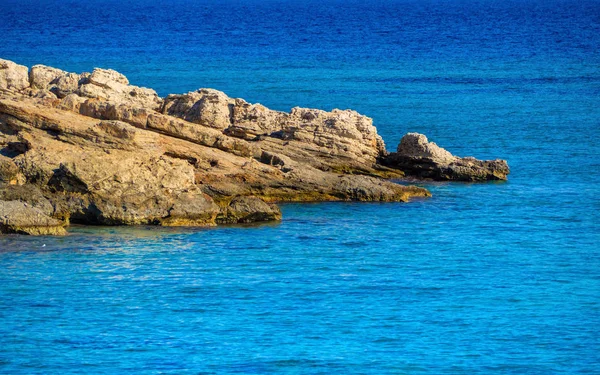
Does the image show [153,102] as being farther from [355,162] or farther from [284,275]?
[284,275]

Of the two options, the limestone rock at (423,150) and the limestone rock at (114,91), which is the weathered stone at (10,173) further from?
the limestone rock at (423,150)

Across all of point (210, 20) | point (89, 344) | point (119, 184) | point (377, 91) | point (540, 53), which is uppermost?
point (210, 20)

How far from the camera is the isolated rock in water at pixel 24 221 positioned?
32188mm

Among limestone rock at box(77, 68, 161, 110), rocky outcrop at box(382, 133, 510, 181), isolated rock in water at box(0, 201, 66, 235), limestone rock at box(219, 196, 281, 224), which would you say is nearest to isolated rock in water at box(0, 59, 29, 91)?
limestone rock at box(77, 68, 161, 110)

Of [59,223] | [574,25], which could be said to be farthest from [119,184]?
[574,25]

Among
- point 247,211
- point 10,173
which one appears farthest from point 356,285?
point 10,173

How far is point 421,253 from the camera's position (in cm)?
3322

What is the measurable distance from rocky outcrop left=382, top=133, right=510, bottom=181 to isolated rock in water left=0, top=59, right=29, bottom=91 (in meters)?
15.3

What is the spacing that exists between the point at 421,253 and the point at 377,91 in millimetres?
39981

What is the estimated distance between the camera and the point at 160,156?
3544cm

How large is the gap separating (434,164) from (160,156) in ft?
40.0

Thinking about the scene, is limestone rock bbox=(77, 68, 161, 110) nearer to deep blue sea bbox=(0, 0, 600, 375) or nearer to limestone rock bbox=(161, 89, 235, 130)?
limestone rock bbox=(161, 89, 235, 130)

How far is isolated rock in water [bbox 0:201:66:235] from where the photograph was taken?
32.2m

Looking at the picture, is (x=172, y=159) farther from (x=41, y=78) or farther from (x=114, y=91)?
(x=41, y=78)
